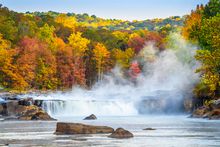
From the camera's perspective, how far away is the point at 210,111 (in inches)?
2662

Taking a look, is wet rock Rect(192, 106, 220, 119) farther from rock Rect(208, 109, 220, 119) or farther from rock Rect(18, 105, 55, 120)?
rock Rect(18, 105, 55, 120)

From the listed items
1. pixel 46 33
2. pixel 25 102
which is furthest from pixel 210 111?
pixel 46 33

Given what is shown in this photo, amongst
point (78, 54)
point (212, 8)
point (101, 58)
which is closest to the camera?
point (212, 8)

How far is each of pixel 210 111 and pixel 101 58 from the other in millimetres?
89749

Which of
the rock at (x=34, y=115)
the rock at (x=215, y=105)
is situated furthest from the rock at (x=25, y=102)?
the rock at (x=215, y=105)

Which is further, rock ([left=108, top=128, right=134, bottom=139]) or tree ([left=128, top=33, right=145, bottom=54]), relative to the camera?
tree ([left=128, top=33, right=145, bottom=54])

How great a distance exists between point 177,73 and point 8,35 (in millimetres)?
34277

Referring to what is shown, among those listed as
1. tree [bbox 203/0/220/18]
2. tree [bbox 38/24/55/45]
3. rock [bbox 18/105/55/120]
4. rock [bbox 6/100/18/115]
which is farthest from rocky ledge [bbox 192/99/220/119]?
tree [bbox 38/24/55/45]

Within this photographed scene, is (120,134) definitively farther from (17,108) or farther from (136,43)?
(136,43)

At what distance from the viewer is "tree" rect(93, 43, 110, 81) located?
6093 inches

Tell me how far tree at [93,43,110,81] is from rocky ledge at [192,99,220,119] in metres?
84.5

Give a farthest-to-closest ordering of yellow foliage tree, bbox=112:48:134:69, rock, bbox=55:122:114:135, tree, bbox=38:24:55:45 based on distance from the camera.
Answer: yellow foliage tree, bbox=112:48:134:69 < tree, bbox=38:24:55:45 < rock, bbox=55:122:114:135

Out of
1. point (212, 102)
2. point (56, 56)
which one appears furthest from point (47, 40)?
point (212, 102)

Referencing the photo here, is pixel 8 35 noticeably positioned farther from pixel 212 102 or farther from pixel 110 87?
pixel 212 102
